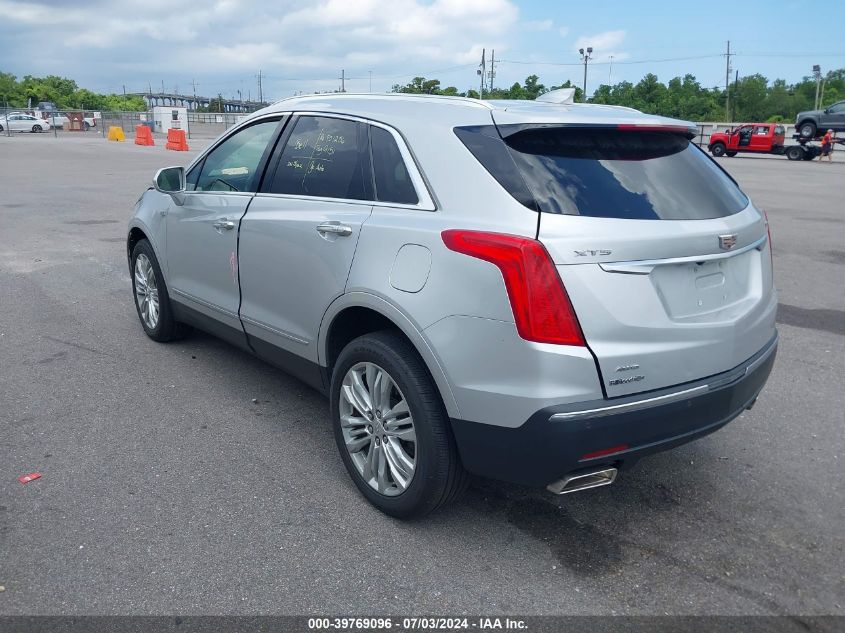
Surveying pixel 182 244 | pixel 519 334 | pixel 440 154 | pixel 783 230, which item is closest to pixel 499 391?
pixel 519 334

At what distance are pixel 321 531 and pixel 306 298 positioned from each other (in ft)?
3.70

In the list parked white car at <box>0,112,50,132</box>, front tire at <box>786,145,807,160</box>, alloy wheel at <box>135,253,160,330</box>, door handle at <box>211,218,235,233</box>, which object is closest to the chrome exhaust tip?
door handle at <box>211,218,235,233</box>

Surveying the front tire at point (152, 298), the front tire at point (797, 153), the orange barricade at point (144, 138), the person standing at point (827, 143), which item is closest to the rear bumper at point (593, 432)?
the front tire at point (152, 298)

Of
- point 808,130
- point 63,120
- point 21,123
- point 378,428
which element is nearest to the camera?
point 378,428

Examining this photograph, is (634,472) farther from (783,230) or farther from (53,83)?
(53,83)

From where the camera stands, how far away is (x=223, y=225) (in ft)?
14.7

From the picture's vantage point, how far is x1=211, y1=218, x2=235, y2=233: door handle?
4.39 metres

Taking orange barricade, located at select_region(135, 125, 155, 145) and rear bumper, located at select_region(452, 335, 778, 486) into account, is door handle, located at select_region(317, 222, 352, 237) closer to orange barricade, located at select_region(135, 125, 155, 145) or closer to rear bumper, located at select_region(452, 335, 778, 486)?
rear bumper, located at select_region(452, 335, 778, 486)

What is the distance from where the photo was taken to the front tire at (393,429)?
3049 mm

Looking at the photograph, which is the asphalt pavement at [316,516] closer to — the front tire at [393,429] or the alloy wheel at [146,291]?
the front tire at [393,429]

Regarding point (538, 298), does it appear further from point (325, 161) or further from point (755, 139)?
point (755, 139)

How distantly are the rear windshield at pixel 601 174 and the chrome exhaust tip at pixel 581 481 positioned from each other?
979mm

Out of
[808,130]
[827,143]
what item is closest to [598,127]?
[827,143]

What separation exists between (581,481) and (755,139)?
40.8 m
